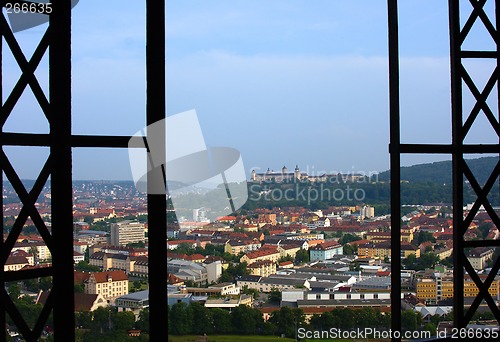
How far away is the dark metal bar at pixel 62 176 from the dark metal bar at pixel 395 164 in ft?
6.90

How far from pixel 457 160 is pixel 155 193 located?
7.34ft

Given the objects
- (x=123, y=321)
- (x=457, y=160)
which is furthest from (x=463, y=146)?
(x=123, y=321)

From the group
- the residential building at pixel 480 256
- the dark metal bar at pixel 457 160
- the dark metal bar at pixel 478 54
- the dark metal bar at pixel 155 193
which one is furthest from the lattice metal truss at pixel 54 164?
the residential building at pixel 480 256

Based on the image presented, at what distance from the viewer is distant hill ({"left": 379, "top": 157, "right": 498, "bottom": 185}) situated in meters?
3.93

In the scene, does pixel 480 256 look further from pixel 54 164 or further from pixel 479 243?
pixel 54 164

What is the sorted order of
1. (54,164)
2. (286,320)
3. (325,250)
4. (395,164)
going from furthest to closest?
(325,250), (286,320), (395,164), (54,164)

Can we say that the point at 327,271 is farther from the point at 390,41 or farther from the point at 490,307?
the point at 390,41

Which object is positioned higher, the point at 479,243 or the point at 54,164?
the point at 54,164

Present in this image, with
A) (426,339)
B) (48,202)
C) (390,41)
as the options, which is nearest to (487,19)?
(390,41)

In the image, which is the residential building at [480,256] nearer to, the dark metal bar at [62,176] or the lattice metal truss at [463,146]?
the lattice metal truss at [463,146]

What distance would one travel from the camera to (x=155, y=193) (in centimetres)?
293

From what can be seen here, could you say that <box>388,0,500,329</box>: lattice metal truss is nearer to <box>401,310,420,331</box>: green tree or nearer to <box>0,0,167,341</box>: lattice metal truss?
<box>401,310,420,331</box>: green tree

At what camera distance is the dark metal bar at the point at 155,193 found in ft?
9.62

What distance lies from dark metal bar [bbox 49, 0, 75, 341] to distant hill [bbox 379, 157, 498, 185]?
2.31 m
